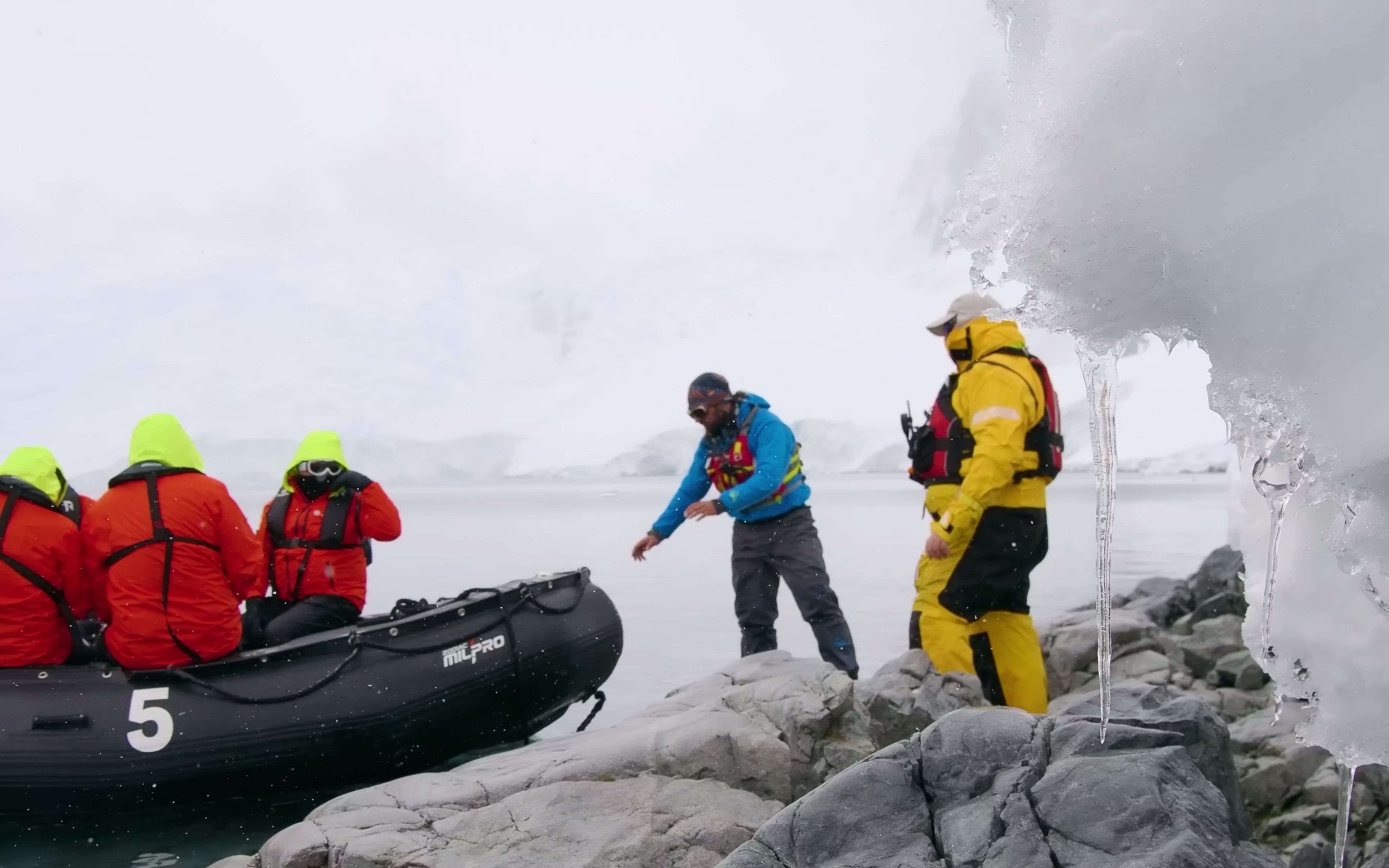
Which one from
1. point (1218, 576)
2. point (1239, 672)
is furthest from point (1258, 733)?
point (1218, 576)

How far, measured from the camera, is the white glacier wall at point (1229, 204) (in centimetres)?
146

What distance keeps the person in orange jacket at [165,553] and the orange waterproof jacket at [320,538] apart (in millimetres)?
848

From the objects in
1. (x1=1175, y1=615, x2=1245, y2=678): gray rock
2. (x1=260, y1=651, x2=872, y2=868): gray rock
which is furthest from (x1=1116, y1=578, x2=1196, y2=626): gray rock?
(x1=260, y1=651, x2=872, y2=868): gray rock

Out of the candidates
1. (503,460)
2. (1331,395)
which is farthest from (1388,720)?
(503,460)

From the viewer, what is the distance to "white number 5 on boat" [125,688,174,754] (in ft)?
13.6

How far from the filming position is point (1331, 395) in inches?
58.9

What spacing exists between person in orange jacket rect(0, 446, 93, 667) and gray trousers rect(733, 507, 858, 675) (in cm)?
307

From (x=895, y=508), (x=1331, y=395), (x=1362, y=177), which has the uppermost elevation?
(x=1362, y=177)

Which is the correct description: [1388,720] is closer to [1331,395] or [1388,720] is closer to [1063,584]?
[1331,395]

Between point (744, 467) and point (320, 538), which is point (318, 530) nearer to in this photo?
point (320, 538)

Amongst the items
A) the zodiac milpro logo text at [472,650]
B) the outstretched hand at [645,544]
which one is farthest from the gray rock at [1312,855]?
the zodiac milpro logo text at [472,650]

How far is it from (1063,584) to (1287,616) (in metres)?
9.58

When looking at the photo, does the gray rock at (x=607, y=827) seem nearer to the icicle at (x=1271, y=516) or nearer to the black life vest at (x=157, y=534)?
the icicle at (x=1271, y=516)

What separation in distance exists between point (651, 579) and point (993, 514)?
29.1 feet
